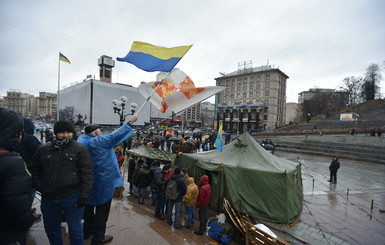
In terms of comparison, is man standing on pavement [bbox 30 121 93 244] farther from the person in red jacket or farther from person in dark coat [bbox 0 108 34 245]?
the person in red jacket

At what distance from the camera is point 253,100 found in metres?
59.7

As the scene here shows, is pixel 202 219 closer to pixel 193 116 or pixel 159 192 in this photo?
pixel 159 192

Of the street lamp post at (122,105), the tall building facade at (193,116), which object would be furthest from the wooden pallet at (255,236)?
the tall building facade at (193,116)

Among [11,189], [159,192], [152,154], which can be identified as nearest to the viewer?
[11,189]

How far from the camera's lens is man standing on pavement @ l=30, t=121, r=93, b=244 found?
232 centimetres

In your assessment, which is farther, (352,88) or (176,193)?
(352,88)

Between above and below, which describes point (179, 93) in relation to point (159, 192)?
above

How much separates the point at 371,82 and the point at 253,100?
93.7 ft

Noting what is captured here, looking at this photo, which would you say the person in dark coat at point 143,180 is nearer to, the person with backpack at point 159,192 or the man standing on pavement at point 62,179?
the person with backpack at point 159,192

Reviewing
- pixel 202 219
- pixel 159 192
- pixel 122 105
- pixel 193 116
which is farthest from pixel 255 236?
pixel 193 116

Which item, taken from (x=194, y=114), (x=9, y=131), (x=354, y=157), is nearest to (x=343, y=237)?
(x=9, y=131)

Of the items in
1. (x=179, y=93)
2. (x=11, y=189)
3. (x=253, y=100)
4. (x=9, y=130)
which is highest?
(x=253, y=100)

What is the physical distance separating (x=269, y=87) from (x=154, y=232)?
60565mm

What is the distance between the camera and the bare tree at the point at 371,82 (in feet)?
144
